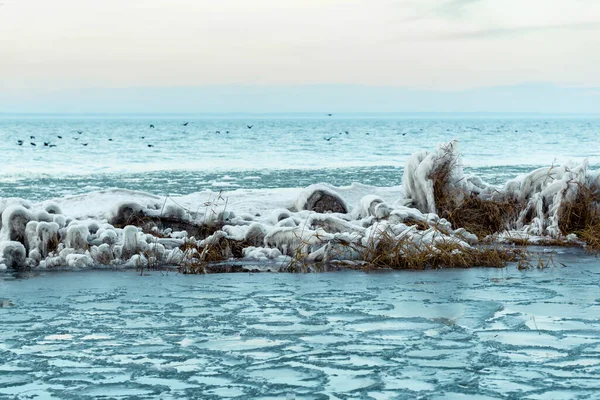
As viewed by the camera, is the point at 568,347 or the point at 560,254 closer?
the point at 568,347

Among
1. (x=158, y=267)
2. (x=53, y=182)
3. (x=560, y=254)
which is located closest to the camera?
(x=158, y=267)

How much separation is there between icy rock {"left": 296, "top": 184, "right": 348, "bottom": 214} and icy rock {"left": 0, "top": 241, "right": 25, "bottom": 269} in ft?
13.2

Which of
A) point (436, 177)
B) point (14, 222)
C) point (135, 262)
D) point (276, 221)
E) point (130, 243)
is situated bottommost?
point (135, 262)

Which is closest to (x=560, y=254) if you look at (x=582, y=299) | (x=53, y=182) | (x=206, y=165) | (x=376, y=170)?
(x=582, y=299)

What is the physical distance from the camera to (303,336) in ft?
21.2

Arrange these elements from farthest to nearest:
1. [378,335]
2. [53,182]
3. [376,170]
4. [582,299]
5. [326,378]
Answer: [376,170], [53,182], [582,299], [378,335], [326,378]

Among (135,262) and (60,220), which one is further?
(60,220)

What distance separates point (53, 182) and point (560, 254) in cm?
1745

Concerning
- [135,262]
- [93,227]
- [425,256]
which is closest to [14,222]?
[93,227]

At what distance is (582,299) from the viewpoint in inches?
309

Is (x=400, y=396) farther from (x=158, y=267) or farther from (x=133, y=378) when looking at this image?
(x=158, y=267)

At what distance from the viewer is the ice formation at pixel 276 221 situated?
1003cm

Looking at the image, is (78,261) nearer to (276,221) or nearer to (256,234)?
(256,234)

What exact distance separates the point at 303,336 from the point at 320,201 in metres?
6.15
